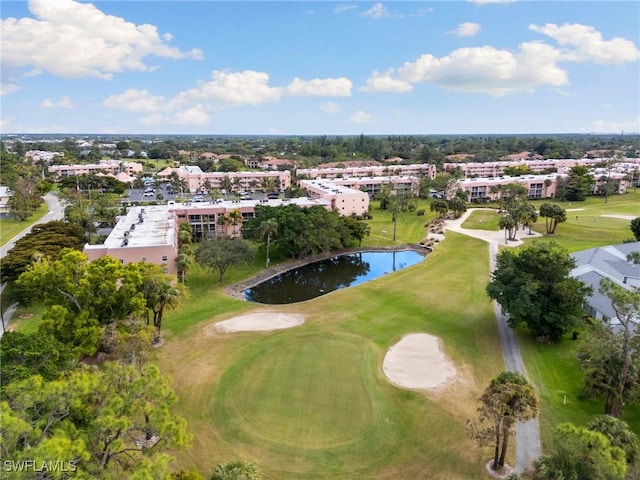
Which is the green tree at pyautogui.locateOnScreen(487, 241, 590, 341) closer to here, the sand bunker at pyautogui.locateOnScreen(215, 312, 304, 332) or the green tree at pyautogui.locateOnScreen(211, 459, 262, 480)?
the sand bunker at pyautogui.locateOnScreen(215, 312, 304, 332)

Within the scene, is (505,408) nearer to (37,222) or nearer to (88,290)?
(88,290)

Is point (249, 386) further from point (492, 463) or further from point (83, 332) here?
point (492, 463)

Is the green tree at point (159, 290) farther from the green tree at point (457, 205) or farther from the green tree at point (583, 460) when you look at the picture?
the green tree at point (457, 205)

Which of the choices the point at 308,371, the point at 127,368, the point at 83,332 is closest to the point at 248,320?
the point at 308,371

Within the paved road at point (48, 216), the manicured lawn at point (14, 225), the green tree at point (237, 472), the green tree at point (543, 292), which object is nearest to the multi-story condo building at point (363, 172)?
the paved road at point (48, 216)

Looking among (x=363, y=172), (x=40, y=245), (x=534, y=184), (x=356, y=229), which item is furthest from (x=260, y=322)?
(x=363, y=172)

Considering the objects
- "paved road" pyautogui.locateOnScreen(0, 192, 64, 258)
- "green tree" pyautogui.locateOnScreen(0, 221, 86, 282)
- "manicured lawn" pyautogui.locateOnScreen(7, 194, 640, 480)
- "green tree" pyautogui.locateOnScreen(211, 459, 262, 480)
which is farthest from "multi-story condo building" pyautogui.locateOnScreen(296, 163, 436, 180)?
"green tree" pyautogui.locateOnScreen(211, 459, 262, 480)
